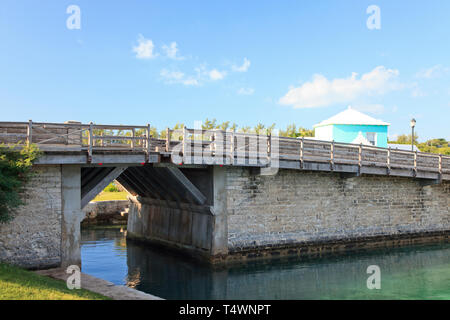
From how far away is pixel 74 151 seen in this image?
46.8ft

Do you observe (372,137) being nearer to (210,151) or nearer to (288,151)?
(288,151)

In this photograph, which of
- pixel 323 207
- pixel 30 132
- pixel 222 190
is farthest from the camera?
pixel 323 207

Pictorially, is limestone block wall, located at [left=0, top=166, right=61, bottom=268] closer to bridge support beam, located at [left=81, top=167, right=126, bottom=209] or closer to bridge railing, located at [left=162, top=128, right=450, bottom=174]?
bridge support beam, located at [left=81, top=167, right=126, bottom=209]

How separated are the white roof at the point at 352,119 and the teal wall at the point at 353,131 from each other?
336 millimetres

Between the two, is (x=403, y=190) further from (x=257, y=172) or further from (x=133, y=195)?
(x=133, y=195)

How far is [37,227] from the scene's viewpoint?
14.2 meters

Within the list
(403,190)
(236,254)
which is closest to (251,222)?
(236,254)

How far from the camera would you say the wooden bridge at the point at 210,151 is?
14023 millimetres

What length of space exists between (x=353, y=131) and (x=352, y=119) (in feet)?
3.53

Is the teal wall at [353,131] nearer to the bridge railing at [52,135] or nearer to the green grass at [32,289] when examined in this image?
the bridge railing at [52,135]

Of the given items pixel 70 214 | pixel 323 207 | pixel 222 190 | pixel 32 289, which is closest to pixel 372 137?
pixel 323 207

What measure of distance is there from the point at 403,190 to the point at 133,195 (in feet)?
49.2

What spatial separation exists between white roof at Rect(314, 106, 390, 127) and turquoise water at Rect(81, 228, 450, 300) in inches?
606

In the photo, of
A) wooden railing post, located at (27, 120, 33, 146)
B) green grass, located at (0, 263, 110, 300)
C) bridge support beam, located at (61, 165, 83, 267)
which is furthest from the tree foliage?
green grass, located at (0, 263, 110, 300)
